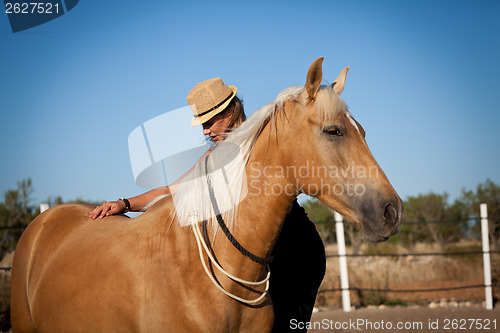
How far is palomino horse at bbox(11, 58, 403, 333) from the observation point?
190 centimetres

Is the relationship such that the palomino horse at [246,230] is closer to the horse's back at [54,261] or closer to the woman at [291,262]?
the horse's back at [54,261]

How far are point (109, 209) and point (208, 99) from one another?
106cm

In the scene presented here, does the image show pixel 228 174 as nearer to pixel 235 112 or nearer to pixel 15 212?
pixel 235 112

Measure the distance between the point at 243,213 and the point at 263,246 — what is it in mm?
191

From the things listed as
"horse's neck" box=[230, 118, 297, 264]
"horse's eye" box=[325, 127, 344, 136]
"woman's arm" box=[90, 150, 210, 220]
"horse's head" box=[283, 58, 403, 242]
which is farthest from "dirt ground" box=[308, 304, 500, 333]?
"horse's eye" box=[325, 127, 344, 136]

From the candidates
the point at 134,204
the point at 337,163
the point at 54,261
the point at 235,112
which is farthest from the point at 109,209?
the point at 337,163

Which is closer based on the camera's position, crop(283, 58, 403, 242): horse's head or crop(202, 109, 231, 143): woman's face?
crop(283, 58, 403, 242): horse's head

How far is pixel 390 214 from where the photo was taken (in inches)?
71.4

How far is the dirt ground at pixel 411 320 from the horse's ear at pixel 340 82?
4.34 metres

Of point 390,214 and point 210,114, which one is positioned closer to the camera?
point 390,214

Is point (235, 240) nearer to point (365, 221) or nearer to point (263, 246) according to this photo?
point (263, 246)

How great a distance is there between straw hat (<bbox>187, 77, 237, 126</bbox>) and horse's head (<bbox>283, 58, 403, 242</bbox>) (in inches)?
22.1

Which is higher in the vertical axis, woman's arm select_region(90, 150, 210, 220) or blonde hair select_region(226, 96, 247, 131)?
blonde hair select_region(226, 96, 247, 131)

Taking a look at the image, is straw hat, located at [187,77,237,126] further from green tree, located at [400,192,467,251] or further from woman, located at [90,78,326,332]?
green tree, located at [400,192,467,251]
